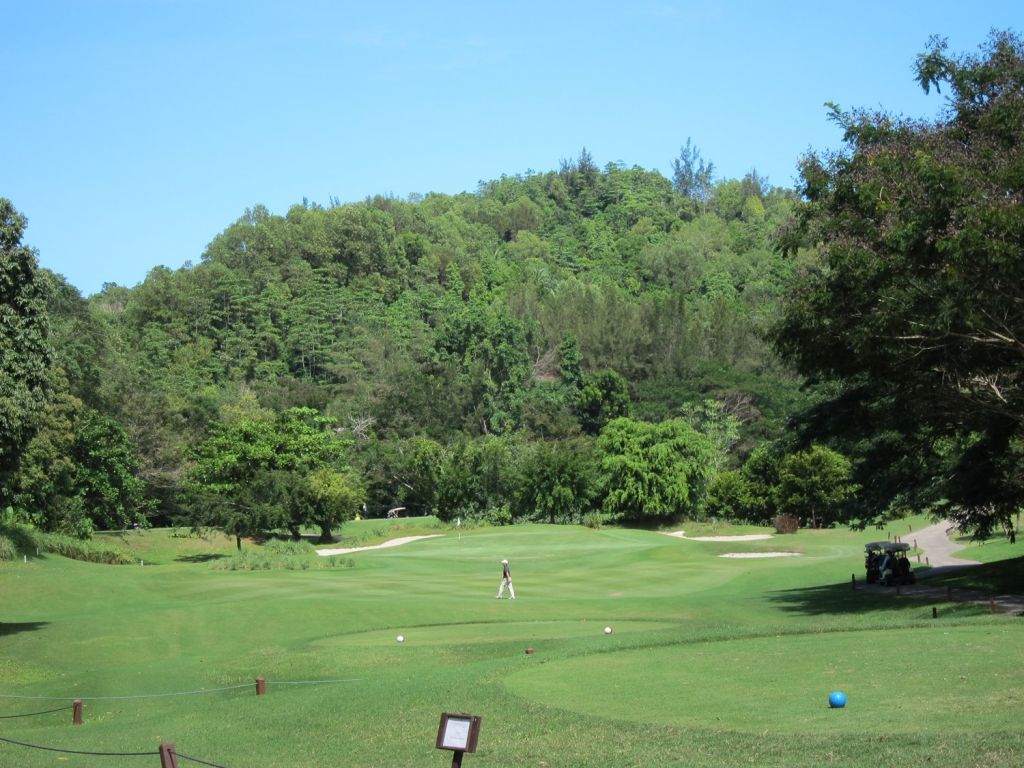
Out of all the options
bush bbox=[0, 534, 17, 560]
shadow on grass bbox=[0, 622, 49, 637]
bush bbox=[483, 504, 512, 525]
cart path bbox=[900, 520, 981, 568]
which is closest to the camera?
shadow on grass bbox=[0, 622, 49, 637]

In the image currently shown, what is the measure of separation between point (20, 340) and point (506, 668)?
15.1m

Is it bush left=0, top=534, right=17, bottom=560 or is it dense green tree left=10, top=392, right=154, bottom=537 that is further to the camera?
dense green tree left=10, top=392, right=154, bottom=537

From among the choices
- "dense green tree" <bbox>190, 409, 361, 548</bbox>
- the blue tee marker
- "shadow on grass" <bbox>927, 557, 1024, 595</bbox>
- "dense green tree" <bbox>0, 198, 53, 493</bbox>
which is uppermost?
"dense green tree" <bbox>0, 198, 53, 493</bbox>

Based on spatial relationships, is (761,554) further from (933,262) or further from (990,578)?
(933,262)

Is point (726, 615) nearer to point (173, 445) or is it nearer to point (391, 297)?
point (173, 445)

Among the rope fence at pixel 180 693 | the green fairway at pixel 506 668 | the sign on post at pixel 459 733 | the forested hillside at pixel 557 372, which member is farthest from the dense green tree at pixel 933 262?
the sign on post at pixel 459 733

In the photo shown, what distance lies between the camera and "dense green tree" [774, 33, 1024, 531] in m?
25.6

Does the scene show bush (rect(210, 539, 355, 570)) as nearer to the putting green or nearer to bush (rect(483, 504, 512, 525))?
the putting green

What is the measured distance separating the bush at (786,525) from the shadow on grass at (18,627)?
52.5 meters

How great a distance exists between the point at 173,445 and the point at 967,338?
72.4 m

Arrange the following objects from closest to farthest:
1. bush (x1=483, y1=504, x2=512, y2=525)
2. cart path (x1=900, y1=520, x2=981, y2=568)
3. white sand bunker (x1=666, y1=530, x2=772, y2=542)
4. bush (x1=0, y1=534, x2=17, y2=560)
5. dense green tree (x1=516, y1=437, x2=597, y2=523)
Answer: bush (x1=0, y1=534, x2=17, y2=560) → cart path (x1=900, y1=520, x2=981, y2=568) → white sand bunker (x1=666, y1=530, x2=772, y2=542) → dense green tree (x1=516, y1=437, x2=597, y2=523) → bush (x1=483, y1=504, x2=512, y2=525)

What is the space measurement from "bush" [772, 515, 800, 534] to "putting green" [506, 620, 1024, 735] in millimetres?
51215

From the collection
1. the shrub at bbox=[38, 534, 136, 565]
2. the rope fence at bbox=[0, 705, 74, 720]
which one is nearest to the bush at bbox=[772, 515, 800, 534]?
the shrub at bbox=[38, 534, 136, 565]

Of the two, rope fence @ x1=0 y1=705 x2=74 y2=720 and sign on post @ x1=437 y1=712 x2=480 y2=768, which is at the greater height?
sign on post @ x1=437 y1=712 x2=480 y2=768
